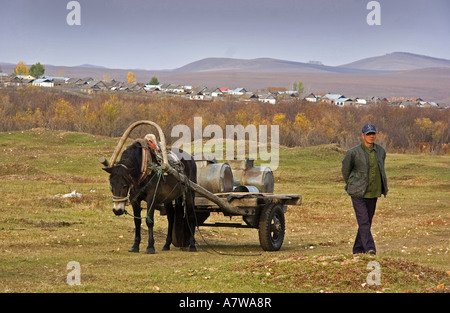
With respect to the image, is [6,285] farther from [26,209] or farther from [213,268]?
[26,209]

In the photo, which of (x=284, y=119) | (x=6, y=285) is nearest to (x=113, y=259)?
(x=6, y=285)

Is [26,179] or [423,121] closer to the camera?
[26,179]

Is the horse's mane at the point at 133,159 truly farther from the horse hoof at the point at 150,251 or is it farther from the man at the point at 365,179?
the man at the point at 365,179

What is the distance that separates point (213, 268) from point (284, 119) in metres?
106

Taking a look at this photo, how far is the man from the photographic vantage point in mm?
13062

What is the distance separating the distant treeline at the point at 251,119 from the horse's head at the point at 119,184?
69.8m

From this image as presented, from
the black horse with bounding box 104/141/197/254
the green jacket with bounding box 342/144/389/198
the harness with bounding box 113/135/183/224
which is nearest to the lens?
the green jacket with bounding box 342/144/389/198

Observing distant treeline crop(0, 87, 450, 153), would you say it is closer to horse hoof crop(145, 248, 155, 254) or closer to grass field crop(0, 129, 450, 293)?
grass field crop(0, 129, 450, 293)

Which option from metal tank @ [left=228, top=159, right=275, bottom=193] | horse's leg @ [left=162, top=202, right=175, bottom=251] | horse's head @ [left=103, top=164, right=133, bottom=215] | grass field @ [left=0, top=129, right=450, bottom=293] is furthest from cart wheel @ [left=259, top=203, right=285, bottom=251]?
horse's head @ [left=103, top=164, right=133, bottom=215]

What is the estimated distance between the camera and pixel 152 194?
15.3 metres

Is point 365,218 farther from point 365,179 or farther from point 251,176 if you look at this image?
point 251,176

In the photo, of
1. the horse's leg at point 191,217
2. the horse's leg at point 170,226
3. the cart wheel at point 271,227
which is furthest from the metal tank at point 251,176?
the horse's leg at point 170,226

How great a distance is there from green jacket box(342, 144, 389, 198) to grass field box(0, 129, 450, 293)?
1.19 metres
